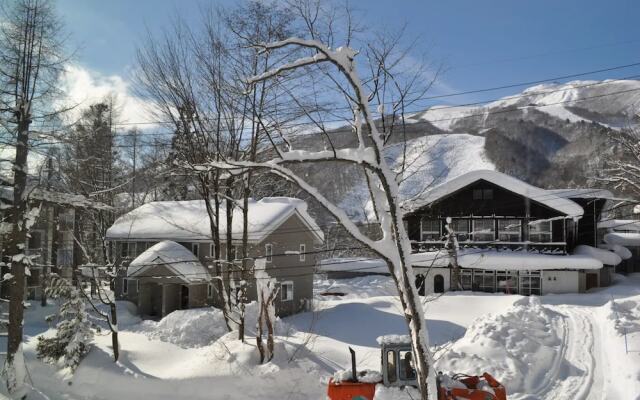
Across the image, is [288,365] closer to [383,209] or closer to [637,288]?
[383,209]

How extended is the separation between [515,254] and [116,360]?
85.9 ft

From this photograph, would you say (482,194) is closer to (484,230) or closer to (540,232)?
(484,230)

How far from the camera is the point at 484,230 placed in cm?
3581

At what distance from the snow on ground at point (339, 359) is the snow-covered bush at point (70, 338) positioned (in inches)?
15.5

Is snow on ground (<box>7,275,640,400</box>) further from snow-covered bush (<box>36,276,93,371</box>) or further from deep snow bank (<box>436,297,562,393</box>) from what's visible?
snow-covered bush (<box>36,276,93,371</box>)

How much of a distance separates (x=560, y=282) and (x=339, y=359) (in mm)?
21986

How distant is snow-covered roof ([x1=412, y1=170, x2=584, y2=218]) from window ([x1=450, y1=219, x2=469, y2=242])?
234 centimetres

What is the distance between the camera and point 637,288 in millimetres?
33469

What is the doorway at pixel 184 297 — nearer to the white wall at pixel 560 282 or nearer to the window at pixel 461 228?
the window at pixel 461 228

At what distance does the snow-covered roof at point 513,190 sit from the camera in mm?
33312

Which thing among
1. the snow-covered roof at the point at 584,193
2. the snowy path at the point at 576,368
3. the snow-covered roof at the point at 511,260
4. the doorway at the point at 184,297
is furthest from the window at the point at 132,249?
the snow-covered roof at the point at 584,193

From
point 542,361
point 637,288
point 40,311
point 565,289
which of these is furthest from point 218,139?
point 637,288

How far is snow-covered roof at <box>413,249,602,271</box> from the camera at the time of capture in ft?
104

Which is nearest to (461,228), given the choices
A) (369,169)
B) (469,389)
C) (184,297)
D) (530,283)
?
(530,283)
